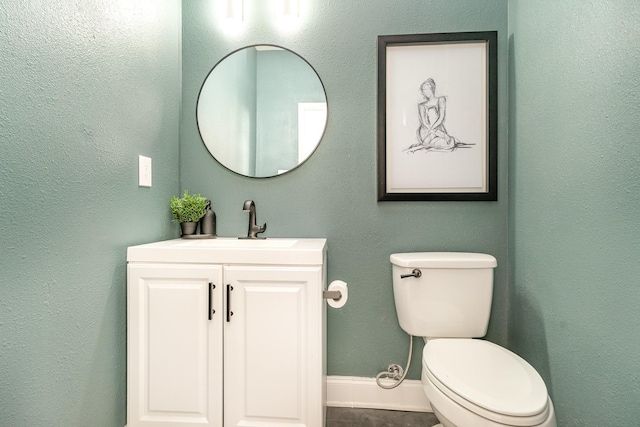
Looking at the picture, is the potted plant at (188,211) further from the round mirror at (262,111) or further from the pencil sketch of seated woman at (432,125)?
the pencil sketch of seated woman at (432,125)

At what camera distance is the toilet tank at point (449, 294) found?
1.39m

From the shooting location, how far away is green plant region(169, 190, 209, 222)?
1538mm

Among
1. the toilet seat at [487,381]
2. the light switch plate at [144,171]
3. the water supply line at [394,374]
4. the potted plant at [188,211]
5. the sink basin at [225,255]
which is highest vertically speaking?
the light switch plate at [144,171]

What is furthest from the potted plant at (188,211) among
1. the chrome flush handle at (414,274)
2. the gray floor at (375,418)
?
the gray floor at (375,418)

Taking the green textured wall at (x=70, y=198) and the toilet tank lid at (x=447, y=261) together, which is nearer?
the green textured wall at (x=70, y=198)

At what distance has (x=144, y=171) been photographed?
1360 mm

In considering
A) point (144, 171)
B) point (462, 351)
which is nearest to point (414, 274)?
point (462, 351)

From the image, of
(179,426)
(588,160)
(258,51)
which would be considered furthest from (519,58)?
(179,426)

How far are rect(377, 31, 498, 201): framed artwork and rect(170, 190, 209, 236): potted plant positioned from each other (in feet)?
2.82

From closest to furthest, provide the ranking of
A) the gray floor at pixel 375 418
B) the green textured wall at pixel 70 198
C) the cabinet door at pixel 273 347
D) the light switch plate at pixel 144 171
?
1. the green textured wall at pixel 70 198
2. the cabinet door at pixel 273 347
3. the light switch plate at pixel 144 171
4. the gray floor at pixel 375 418

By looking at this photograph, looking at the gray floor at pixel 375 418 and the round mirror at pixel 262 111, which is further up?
the round mirror at pixel 262 111

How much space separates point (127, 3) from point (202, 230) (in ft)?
3.13

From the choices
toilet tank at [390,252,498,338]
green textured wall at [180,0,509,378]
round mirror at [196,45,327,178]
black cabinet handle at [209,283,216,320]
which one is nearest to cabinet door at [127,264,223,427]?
black cabinet handle at [209,283,216,320]

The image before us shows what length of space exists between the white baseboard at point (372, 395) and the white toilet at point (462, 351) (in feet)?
1.16
